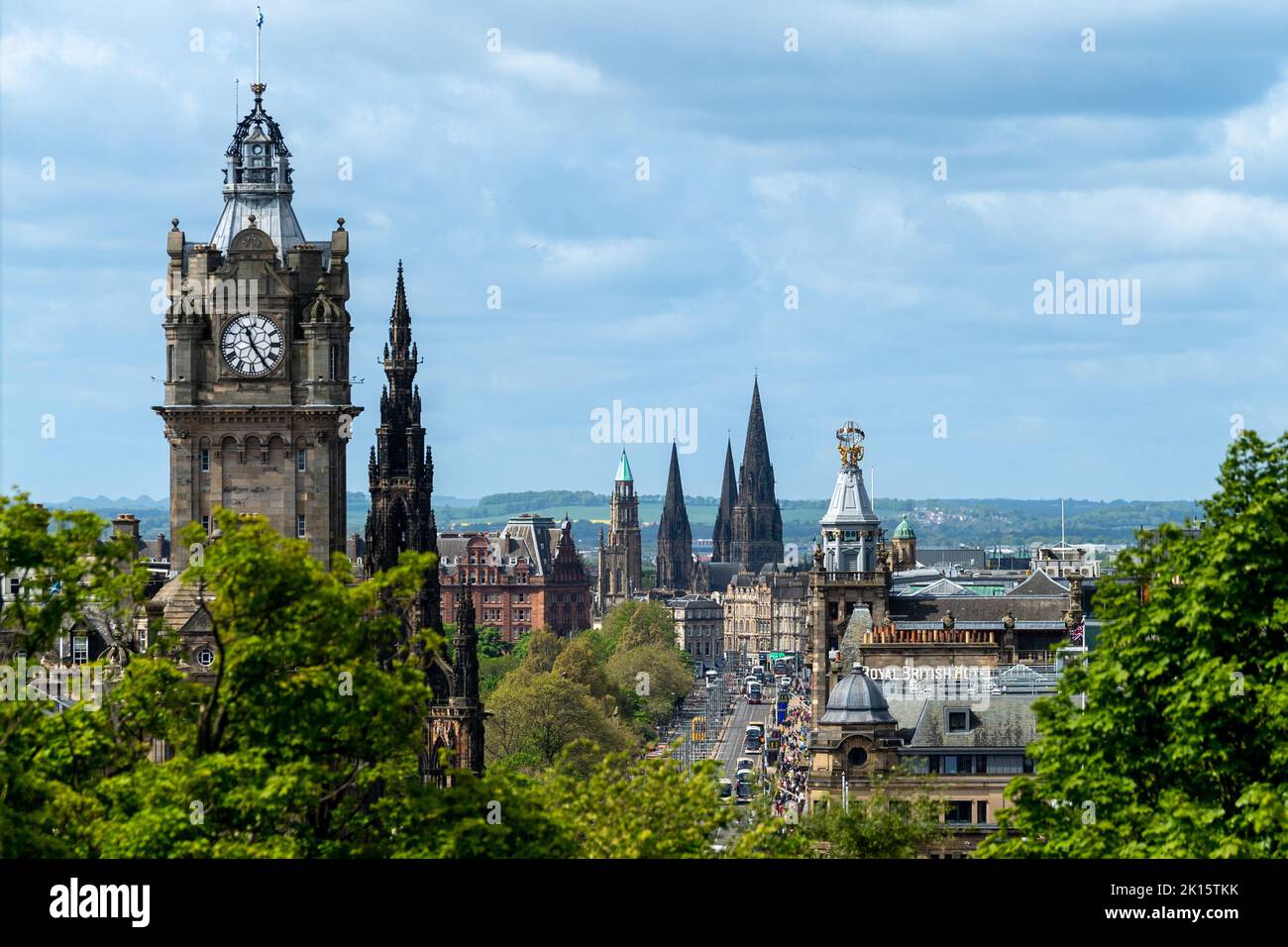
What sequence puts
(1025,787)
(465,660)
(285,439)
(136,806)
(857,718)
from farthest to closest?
(465,660)
(857,718)
(285,439)
(1025,787)
(136,806)

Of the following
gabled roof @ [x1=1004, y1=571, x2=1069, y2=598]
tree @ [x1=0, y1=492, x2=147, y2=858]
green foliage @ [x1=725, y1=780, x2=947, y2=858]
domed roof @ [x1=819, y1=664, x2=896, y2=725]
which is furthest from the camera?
gabled roof @ [x1=1004, y1=571, x2=1069, y2=598]

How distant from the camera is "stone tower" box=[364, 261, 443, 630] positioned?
132 meters

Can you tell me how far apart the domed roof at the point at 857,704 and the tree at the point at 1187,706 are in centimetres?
4255

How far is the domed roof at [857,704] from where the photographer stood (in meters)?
106

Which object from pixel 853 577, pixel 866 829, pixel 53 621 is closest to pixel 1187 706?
pixel 866 829

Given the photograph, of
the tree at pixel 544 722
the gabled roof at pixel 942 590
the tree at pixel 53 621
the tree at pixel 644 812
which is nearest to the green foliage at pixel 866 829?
the tree at pixel 644 812

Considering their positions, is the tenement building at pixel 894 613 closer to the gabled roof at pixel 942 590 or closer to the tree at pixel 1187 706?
the gabled roof at pixel 942 590

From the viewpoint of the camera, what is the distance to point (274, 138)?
10094 cm

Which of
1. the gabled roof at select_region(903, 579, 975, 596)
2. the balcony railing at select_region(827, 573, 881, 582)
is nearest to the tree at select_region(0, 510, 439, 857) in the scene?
the balcony railing at select_region(827, 573, 881, 582)

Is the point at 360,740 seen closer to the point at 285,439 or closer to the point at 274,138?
the point at 285,439

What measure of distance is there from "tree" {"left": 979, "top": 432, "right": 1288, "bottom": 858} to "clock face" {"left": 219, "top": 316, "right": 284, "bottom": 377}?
40973 mm

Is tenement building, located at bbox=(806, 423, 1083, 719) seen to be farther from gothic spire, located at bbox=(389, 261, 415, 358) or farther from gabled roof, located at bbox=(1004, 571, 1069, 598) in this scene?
gothic spire, located at bbox=(389, 261, 415, 358)
